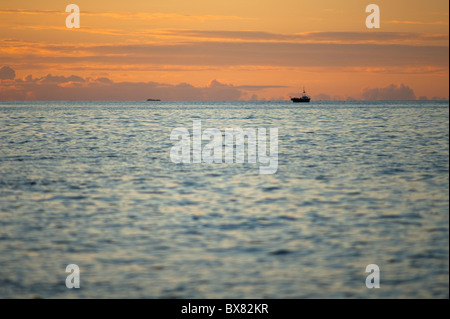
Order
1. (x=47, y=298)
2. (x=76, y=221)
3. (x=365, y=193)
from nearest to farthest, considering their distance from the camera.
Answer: (x=47, y=298) < (x=76, y=221) < (x=365, y=193)

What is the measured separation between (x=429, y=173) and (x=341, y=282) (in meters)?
19.8

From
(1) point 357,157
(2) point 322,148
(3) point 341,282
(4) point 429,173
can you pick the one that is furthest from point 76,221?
(2) point 322,148

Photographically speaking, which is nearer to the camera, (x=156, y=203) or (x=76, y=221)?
(x=76, y=221)

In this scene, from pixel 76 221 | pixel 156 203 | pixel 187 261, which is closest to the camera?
pixel 187 261

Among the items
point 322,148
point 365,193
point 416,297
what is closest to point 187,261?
point 416,297

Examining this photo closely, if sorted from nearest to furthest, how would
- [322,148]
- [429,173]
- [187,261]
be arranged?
[187,261], [429,173], [322,148]

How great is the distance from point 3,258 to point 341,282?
929 centimetres

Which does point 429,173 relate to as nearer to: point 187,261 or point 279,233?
point 279,233

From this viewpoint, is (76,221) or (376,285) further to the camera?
(76,221)

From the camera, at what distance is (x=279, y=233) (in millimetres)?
17547

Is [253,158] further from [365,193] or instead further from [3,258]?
[3,258]

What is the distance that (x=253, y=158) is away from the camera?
1634 inches

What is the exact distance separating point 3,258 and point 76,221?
421cm

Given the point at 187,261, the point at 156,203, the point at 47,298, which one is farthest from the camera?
the point at 156,203
